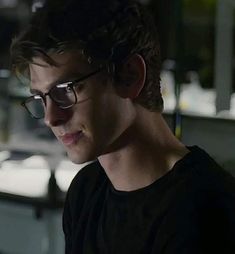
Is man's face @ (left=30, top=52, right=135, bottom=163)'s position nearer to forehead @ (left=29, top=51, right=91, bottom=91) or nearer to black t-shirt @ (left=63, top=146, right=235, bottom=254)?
forehead @ (left=29, top=51, right=91, bottom=91)

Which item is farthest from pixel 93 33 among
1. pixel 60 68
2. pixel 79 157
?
pixel 79 157

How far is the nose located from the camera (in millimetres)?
904

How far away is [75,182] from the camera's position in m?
1.11

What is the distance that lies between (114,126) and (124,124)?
0.02 m

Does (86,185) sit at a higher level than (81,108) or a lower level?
lower

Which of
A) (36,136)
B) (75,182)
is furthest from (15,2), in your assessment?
(75,182)

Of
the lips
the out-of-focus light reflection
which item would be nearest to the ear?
the lips

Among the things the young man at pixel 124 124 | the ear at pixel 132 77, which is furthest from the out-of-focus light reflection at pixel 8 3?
the ear at pixel 132 77

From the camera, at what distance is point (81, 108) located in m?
0.91

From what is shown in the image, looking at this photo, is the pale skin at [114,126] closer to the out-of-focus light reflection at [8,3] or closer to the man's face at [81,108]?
the man's face at [81,108]

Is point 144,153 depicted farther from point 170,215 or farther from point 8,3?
point 8,3

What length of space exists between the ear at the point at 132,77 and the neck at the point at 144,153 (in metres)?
0.05

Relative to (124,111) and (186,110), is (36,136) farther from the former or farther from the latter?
(124,111)

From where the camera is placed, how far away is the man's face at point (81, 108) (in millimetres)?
902
